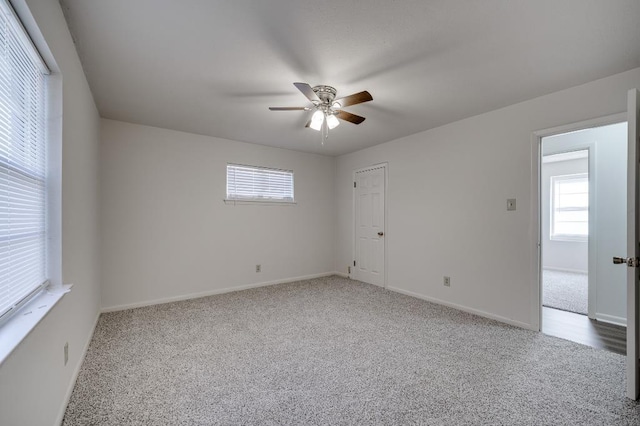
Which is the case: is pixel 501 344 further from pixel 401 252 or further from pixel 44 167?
pixel 44 167

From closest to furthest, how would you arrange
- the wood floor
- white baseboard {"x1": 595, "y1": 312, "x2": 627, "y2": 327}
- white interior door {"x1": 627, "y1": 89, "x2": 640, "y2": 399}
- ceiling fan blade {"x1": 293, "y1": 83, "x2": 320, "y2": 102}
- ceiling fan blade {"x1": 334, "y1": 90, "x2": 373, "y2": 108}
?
white interior door {"x1": 627, "y1": 89, "x2": 640, "y2": 399}, ceiling fan blade {"x1": 293, "y1": 83, "x2": 320, "y2": 102}, ceiling fan blade {"x1": 334, "y1": 90, "x2": 373, "y2": 108}, the wood floor, white baseboard {"x1": 595, "y1": 312, "x2": 627, "y2": 327}

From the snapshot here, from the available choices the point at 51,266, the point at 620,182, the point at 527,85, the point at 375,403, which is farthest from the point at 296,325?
the point at 620,182

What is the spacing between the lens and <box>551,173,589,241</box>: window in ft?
19.2

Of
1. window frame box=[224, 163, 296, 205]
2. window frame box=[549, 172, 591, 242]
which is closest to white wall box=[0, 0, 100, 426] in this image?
window frame box=[224, 163, 296, 205]

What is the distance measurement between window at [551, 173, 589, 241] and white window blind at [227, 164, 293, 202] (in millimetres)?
5829

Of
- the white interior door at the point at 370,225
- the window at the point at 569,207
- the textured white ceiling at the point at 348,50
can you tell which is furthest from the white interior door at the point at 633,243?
the window at the point at 569,207

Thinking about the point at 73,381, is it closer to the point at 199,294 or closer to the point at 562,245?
the point at 199,294

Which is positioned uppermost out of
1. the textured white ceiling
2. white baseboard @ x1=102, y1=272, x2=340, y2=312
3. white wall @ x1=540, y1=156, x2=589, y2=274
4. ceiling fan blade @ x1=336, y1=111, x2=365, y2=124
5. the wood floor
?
the textured white ceiling

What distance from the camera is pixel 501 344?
8.46 ft

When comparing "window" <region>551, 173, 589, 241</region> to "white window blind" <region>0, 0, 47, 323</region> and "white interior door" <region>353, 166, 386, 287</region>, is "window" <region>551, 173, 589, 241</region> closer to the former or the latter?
"white interior door" <region>353, 166, 386, 287</region>

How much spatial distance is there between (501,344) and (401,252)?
6.10 feet

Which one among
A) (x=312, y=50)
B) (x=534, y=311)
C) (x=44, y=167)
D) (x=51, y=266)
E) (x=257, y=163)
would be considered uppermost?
(x=312, y=50)

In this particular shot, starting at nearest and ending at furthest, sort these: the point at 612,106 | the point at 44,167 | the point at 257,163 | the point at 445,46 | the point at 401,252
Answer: the point at 44,167, the point at 445,46, the point at 612,106, the point at 401,252, the point at 257,163

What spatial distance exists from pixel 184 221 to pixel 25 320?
2869 millimetres
